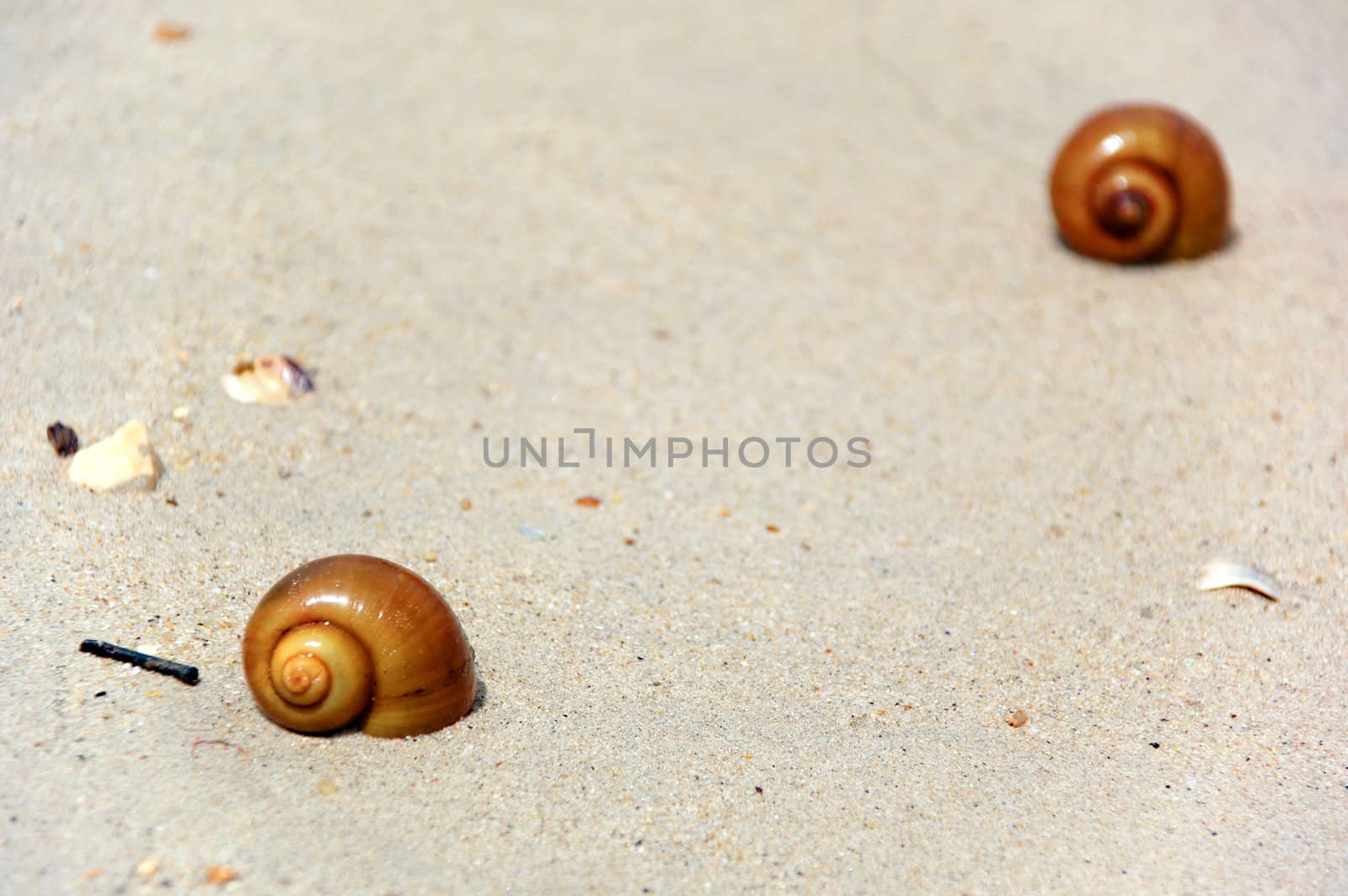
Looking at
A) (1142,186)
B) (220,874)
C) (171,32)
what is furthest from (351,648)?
(171,32)

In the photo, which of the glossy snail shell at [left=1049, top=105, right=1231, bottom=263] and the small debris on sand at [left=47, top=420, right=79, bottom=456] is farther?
the glossy snail shell at [left=1049, top=105, right=1231, bottom=263]

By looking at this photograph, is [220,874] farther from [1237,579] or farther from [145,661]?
[1237,579]

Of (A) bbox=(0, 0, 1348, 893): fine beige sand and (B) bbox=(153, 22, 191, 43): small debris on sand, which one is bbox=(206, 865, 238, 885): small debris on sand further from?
(B) bbox=(153, 22, 191, 43): small debris on sand

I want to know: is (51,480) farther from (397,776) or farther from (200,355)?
(397,776)

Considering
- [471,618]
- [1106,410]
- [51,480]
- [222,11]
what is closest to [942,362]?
[1106,410]

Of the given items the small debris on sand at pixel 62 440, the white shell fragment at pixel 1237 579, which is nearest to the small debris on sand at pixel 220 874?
the small debris on sand at pixel 62 440

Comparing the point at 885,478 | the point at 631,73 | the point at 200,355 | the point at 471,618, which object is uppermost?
the point at 631,73

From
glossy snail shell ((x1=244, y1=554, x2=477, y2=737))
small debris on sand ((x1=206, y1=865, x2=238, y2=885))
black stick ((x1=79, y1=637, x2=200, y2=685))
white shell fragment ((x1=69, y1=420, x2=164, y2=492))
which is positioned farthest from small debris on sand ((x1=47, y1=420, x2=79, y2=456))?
small debris on sand ((x1=206, y1=865, x2=238, y2=885))

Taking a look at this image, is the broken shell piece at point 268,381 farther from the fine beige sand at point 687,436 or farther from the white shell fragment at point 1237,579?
the white shell fragment at point 1237,579
